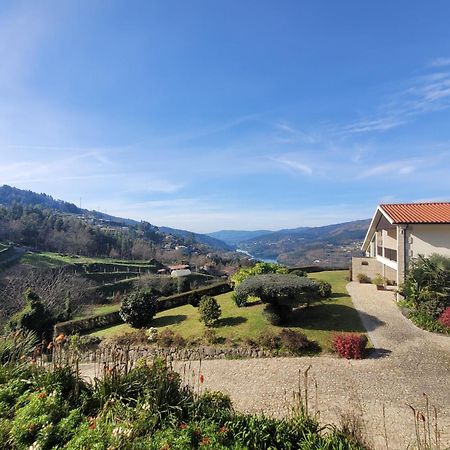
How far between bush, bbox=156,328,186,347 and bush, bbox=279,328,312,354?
4478 millimetres

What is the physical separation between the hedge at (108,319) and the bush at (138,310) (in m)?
2.92

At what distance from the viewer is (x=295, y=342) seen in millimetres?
12367

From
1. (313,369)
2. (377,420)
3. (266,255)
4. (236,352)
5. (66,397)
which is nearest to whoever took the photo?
(66,397)

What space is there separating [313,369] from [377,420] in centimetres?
324

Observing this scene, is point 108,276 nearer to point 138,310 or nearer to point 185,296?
point 185,296

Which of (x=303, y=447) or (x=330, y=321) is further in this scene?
(x=330, y=321)

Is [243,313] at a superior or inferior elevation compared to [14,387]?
inferior

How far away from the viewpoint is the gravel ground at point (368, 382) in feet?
25.1

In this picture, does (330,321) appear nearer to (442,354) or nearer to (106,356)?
(442,354)

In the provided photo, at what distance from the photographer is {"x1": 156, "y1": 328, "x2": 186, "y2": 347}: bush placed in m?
13.9

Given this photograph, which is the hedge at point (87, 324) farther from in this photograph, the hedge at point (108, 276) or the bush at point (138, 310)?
the hedge at point (108, 276)

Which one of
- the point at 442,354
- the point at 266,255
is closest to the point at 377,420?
the point at 442,354

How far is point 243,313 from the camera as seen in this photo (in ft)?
54.4

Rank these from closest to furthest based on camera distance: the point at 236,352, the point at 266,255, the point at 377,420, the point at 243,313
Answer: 1. the point at 377,420
2. the point at 236,352
3. the point at 243,313
4. the point at 266,255
